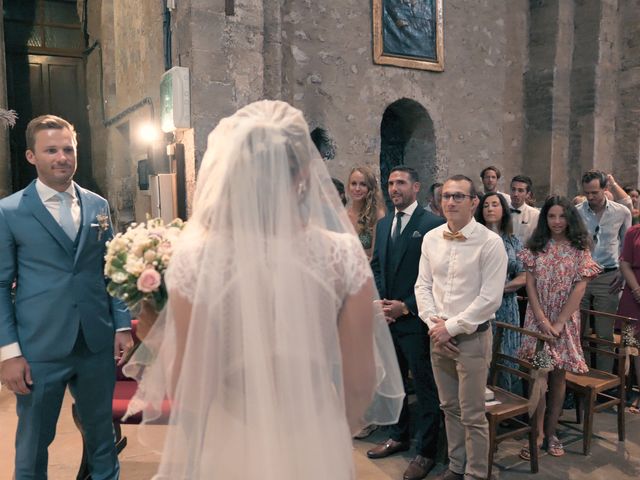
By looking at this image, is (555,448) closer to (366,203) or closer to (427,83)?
(366,203)

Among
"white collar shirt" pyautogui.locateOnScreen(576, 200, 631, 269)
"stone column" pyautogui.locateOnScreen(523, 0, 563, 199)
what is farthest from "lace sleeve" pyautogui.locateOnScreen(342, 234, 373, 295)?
"stone column" pyautogui.locateOnScreen(523, 0, 563, 199)

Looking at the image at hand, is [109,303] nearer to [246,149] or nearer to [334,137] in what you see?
[246,149]

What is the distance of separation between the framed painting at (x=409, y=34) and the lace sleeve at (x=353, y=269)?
6248 millimetres

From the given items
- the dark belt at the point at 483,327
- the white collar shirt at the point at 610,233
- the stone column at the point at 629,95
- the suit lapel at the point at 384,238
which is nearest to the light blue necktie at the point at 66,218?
the suit lapel at the point at 384,238

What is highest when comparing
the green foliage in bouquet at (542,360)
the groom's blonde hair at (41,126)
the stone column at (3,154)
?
the stone column at (3,154)

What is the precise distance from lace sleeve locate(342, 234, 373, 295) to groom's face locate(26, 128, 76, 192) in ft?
5.01

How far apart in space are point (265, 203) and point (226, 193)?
105 mm

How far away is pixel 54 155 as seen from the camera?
234 centimetres

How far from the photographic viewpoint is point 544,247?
11.4ft

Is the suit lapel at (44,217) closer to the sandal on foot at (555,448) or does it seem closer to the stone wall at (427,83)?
the sandal on foot at (555,448)

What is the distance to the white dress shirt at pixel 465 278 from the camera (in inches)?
108

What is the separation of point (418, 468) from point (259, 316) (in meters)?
2.18

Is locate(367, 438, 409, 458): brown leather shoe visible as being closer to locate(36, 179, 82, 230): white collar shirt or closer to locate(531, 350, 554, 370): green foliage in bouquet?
locate(531, 350, 554, 370): green foliage in bouquet

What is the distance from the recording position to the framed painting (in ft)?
23.7
